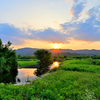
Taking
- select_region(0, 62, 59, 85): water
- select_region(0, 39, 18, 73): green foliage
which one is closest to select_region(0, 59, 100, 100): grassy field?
select_region(0, 62, 59, 85): water

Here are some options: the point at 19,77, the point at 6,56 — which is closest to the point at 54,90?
the point at 19,77

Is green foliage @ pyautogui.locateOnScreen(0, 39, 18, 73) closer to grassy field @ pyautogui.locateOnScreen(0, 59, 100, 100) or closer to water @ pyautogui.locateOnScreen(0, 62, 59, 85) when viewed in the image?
water @ pyautogui.locateOnScreen(0, 62, 59, 85)

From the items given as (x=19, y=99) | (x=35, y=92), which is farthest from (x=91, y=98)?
(x=19, y=99)

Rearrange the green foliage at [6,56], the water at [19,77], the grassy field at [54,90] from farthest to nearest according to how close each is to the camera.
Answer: the green foliage at [6,56] → the water at [19,77] → the grassy field at [54,90]

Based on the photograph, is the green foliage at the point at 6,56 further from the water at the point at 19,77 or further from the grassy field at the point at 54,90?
the grassy field at the point at 54,90

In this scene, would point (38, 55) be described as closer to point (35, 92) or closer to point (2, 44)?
point (2, 44)

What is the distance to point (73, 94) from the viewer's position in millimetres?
8164

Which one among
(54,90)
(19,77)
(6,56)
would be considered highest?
(6,56)

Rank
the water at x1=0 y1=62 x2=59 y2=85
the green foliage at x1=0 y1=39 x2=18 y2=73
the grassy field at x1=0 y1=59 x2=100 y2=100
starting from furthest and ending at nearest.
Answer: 1. the green foliage at x1=0 y1=39 x2=18 y2=73
2. the water at x1=0 y1=62 x2=59 y2=85
3. the grassy field at x1=0 y1=59 x2=100 y2=100

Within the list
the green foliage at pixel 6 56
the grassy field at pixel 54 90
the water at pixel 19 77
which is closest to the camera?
the grassy field at pixel 54 90

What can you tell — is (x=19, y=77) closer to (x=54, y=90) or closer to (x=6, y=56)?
(x=6, y=56)

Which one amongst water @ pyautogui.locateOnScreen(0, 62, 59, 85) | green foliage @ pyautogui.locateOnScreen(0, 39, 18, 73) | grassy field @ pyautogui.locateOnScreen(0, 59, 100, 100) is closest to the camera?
grassy field @ pyautogui.locateOnScreen(0, 59, 100, 100)

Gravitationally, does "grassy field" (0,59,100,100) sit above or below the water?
above

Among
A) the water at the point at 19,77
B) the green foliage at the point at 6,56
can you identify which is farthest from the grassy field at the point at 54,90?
the green foliage at the point at 6,56
